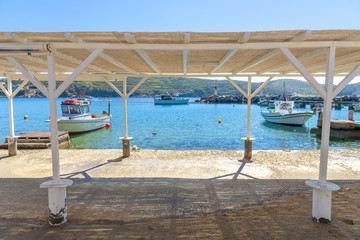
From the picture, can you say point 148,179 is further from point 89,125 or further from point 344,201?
point 89,125

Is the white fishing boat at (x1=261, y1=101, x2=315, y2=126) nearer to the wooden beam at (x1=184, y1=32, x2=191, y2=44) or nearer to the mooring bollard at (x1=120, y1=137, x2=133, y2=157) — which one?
the mooring bollard at (x1=120, y1=137, x2=133, y2=157)

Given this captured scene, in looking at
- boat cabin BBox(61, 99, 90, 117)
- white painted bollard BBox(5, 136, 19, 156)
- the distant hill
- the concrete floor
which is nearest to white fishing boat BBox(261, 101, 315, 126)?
the concrete floor

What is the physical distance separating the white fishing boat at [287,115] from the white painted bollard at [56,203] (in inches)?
1152

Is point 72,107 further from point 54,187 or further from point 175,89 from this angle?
point 175,89

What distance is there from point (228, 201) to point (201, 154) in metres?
4.38

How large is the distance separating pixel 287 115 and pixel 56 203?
29.4 meters

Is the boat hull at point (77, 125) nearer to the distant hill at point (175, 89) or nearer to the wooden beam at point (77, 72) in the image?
the wooden beam at point (77, 72)

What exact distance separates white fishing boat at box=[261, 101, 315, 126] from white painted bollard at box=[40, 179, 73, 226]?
29.3m

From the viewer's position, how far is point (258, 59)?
511 centimetres

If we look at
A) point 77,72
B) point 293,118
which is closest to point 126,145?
point 77,72

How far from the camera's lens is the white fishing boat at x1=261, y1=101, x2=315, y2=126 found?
28.0 m

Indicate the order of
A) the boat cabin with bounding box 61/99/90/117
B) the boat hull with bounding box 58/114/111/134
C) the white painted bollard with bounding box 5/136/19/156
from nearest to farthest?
1. the white painted bollard with bounding box 5/136/19/156
2. the boat hull with bounding box 58/114/111/134
3. the boat cabin with bounding box 61/99/90/117

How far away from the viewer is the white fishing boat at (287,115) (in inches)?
1103

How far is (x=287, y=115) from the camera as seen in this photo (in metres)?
28.5
